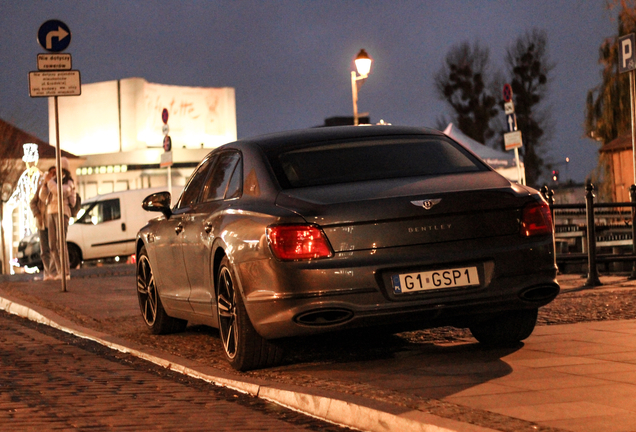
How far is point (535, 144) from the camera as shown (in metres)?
71.7

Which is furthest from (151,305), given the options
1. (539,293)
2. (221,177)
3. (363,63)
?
(363,63)

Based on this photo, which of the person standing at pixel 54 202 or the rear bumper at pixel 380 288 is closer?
the rear bumper at pixel 380 288

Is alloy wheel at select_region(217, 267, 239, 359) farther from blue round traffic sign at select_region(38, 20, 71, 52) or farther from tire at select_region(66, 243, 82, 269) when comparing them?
tire at select_region(66, 243, 82, 269)

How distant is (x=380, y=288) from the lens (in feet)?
21.2

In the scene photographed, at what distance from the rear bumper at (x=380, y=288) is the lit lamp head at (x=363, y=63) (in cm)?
2064

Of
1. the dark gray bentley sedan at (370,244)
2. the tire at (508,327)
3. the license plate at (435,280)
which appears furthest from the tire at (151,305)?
the license plate at (435,280)

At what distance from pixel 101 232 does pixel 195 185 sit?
20035mm

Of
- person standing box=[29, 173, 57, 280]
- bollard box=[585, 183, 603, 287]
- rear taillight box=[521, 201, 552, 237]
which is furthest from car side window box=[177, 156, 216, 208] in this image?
person standing box=[29, 173, 57, 280]

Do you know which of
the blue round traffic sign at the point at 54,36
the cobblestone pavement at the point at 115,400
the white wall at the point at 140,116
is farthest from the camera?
the white wall at the point at 140,116

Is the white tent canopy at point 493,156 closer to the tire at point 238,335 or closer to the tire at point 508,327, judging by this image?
the tire at point 508,327

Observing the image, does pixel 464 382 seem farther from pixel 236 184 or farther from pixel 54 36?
pixel 54 36

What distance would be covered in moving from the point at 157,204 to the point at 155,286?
0.94 meters

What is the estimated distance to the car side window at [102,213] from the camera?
28.2m

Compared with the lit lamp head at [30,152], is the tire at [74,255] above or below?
below
